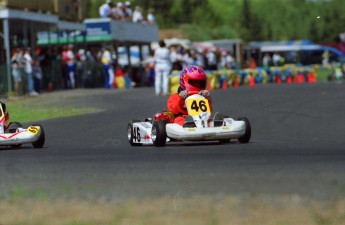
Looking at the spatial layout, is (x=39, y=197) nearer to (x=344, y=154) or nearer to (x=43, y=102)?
(x=344, y=154)

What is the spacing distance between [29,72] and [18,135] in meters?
17.8

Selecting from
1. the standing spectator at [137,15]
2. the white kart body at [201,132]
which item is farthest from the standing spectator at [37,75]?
the white kart body at [201,132]

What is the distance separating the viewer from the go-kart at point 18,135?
1352cm

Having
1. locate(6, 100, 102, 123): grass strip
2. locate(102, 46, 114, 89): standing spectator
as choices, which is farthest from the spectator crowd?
locate(6, 100, 102, 123): grass strip

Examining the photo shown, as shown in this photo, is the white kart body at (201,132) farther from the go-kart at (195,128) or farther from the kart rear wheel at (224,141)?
the kart rear wheel at (224,141)

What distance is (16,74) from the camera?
30438 mm

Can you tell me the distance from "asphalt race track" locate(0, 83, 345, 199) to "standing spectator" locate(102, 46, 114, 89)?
64.1 ft

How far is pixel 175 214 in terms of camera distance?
296 inches

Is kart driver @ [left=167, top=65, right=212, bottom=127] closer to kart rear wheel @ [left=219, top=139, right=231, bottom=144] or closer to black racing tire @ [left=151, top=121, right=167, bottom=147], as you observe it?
black racing tire @ [left=151, top=121, right=167, bottom=147]

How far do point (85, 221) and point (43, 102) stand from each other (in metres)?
20.6

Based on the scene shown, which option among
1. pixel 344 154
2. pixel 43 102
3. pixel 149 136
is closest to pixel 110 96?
pixel 43 102

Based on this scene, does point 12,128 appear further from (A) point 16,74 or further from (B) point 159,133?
(A) point 16,74

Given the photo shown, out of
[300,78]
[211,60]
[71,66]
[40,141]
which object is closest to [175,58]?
[71,66]

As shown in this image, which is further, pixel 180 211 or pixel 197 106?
pixel 197 106
